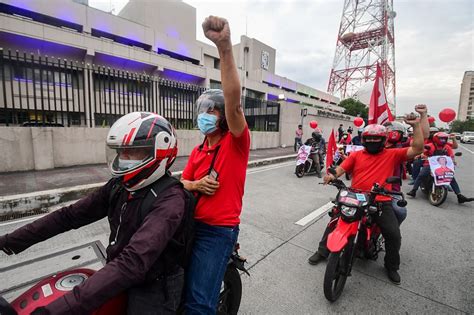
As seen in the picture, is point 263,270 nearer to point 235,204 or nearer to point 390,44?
point 235,204

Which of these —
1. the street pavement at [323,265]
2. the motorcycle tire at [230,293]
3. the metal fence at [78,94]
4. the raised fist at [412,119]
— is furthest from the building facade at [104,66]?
the raised fist at [412,119]

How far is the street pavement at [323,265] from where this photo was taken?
2.29 metres

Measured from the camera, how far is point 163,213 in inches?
47.6

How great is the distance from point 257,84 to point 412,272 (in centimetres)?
3959

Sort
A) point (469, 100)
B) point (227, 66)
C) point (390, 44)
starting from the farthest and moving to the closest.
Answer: point (469, 100) → point (390, 44) → point (227, 66)

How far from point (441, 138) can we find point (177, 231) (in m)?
7.29

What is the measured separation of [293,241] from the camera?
3521 mm

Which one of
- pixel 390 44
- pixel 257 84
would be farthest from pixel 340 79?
pixel 257 84

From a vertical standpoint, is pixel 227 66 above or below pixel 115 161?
above

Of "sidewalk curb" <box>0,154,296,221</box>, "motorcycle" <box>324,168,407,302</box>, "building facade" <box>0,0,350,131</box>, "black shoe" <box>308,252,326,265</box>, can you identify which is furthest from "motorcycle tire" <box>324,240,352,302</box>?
"building facade" <box>0,0,350,131</box>

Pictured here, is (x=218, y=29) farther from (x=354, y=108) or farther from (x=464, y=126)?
(x=464, y=126)

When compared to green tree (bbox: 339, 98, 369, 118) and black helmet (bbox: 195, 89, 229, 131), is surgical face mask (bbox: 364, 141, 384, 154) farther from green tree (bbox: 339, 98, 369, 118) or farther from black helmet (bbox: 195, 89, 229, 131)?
green tree (bbox: 339, 98, 369, 118)

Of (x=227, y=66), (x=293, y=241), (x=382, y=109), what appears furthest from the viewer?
(x=382, y=109)

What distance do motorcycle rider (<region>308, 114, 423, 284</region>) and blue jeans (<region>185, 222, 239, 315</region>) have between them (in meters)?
1.82
